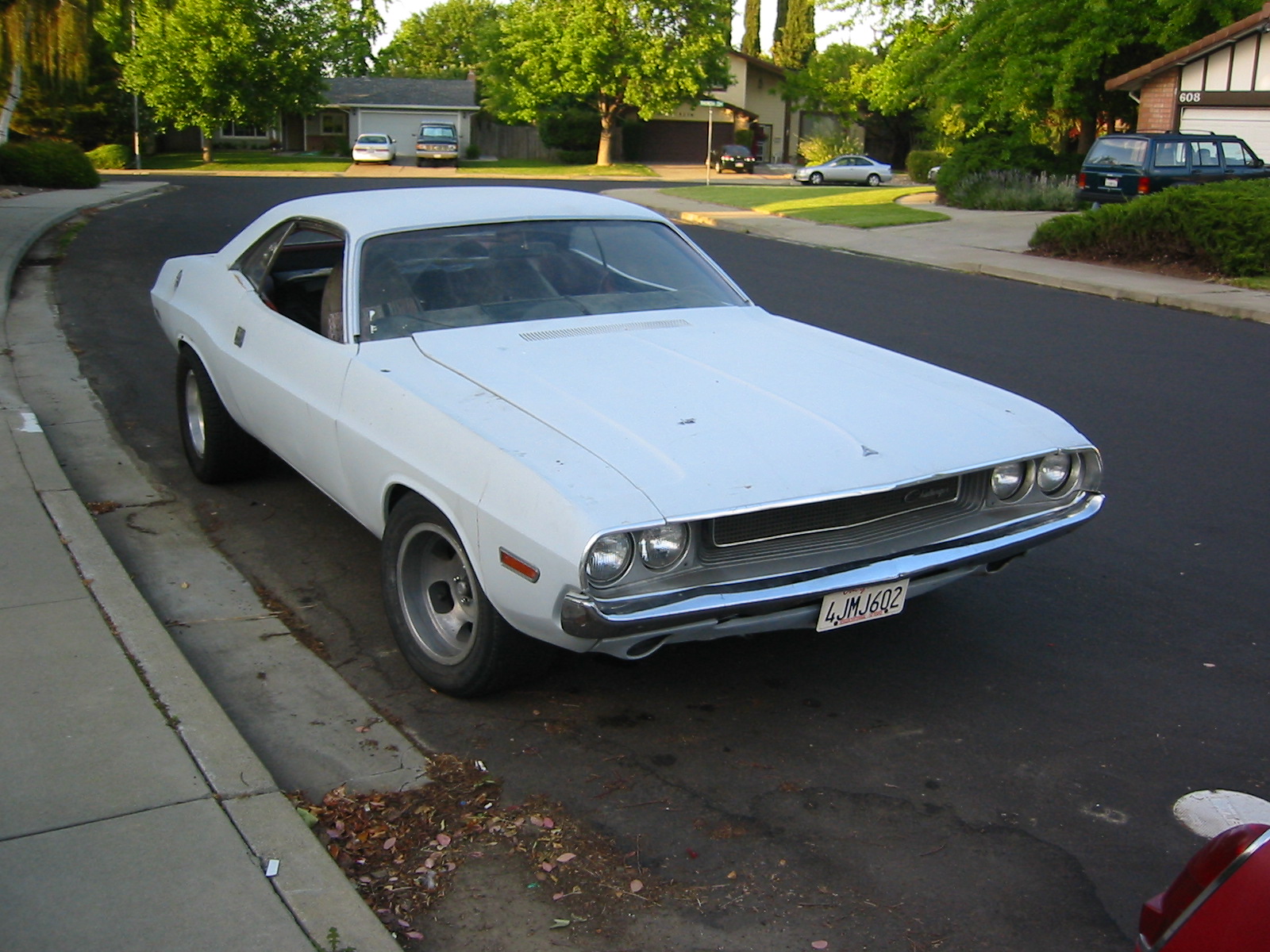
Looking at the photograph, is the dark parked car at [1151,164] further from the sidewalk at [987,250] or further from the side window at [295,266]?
the side window at [295,266]

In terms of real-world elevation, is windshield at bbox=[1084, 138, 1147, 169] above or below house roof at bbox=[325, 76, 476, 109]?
below

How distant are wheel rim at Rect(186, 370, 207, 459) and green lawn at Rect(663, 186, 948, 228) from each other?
20261 millimetres

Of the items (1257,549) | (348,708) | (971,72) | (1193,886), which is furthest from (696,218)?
(1193,886)

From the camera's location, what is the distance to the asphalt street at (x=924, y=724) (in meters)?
3.21

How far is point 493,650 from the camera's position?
390 cm

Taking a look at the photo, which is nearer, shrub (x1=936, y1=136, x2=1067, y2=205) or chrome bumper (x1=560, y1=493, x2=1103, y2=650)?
chrome bumper (x1=560, y1=493, x2=1103, y2=650)

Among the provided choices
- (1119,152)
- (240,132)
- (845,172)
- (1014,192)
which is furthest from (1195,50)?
(240,132)

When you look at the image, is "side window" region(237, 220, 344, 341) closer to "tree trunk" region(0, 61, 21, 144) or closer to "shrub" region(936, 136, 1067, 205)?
"tree trunk" region(0, 61, 21, 144)

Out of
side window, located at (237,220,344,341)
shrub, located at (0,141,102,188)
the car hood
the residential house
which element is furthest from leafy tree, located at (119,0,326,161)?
the car hood

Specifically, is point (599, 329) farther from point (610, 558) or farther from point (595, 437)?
point (610, 558)

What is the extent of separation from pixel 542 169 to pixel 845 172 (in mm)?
14021

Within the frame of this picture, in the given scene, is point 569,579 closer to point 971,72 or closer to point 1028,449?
point 1028,449

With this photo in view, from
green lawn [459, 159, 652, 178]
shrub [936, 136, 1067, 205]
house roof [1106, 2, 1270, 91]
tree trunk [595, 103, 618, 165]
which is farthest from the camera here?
A: tree trunk [595, 103, 618, 165]

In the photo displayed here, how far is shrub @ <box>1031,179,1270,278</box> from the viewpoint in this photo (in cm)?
1619
